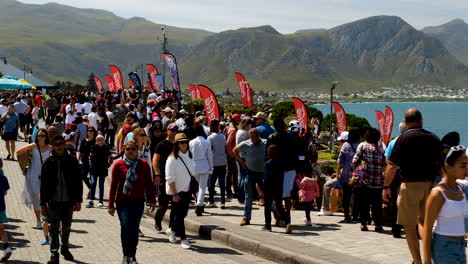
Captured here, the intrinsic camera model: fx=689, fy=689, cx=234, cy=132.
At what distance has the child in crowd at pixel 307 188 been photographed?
12103 mm

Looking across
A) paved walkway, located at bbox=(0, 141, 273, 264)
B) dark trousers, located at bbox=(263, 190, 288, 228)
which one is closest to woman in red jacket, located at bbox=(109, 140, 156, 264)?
paved walkway, located at bbox=(0, 141, 273, 264)

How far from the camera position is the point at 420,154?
815cm

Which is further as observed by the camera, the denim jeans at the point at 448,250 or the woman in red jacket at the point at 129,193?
the woman in red jacket at the point at 129,193

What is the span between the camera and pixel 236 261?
9719 millimetres

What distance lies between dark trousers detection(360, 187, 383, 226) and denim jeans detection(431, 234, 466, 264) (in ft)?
18.5

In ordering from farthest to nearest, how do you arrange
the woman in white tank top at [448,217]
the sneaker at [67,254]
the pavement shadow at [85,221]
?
1. the pavement shadow at [85,221]
2. the sneaker at [67,254]
3. the woman in white tank top at [448,217]

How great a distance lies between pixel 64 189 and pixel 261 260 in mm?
2931

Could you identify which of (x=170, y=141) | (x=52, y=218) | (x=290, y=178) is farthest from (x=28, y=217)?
(x=290, y=178)

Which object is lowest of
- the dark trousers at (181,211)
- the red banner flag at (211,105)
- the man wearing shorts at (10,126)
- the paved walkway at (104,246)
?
the paved walkway at (104,246)

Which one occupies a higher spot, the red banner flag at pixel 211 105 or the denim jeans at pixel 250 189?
the red banner flag at pixel 211 105

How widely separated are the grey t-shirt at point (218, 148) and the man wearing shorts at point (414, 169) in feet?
22.0

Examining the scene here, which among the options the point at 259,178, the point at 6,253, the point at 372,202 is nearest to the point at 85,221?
the point at 259,178

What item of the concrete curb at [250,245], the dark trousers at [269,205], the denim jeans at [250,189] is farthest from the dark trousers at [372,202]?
the concrete curb at [250,245]

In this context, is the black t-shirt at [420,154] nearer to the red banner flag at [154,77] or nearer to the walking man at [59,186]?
the walking man at [59,186]
